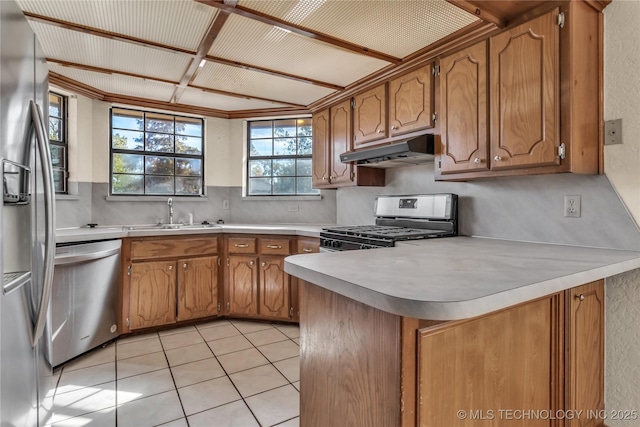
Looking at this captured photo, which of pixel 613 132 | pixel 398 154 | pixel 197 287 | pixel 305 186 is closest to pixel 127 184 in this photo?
pixel 197 287

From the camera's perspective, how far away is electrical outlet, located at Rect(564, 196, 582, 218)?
1.77m

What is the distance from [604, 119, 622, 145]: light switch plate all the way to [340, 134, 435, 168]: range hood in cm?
91

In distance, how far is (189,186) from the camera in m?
3.89

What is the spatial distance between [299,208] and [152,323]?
1905 millimetres

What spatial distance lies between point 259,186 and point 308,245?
1.36 meters

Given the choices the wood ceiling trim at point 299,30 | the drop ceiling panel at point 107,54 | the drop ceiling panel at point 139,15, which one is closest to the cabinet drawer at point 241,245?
the drop ceiling panel at point 107,54

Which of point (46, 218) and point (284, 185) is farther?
point (284, 185)

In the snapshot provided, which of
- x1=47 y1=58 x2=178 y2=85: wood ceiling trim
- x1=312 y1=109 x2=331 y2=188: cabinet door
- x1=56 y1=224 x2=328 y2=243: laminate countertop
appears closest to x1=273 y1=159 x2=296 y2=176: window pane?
x1=312 y1=109 x2=331 y2=188: cabinet door

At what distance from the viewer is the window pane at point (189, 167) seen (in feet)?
12.6

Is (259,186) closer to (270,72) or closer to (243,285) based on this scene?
(243,285)

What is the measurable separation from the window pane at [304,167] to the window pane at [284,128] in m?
0.36

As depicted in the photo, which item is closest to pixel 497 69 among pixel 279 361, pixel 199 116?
pixel 279 361

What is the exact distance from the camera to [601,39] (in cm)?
166

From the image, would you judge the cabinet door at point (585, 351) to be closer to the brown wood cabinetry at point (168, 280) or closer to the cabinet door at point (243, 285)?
the cabinet door at point (243, 285)
